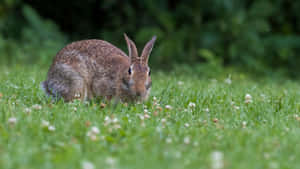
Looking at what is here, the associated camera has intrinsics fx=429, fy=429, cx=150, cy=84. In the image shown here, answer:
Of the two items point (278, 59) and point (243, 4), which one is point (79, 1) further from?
point (278, 59)

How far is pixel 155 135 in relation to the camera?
3.97 m

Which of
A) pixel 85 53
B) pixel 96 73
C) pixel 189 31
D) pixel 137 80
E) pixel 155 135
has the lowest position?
pixel 155 135

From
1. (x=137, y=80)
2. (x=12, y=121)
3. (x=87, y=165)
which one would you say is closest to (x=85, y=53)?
(x=137, y=80)

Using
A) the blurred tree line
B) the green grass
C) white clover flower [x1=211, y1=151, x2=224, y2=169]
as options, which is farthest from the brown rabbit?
the blurred tree line

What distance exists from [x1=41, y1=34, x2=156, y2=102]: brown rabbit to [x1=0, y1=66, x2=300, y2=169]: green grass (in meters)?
0.27

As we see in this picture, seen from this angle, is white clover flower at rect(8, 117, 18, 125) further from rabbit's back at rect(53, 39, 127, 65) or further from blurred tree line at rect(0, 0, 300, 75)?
blurred tree line at rect(0, 0, 300, 75)

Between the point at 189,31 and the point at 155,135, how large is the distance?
824 centimetres

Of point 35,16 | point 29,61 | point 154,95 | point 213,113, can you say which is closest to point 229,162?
point 213,113

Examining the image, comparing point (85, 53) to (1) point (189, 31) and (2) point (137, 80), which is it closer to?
(2) point (137, 80)

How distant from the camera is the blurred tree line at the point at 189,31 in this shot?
11398 millimetres

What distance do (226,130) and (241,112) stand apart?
38.0 inches

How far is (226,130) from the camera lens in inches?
170

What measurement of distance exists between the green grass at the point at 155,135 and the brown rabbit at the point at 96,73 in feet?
0.88

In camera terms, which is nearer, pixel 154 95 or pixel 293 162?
pixel 293 162
